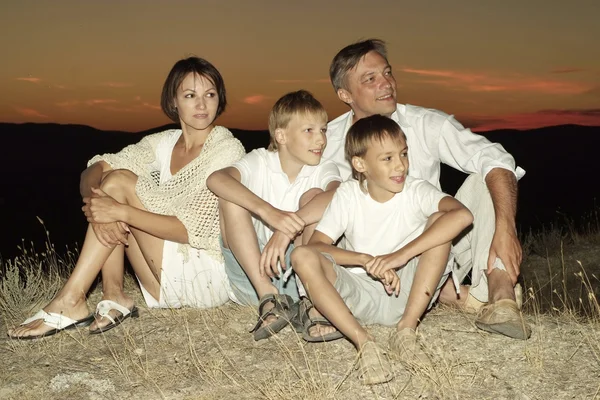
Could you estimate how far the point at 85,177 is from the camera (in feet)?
16.3

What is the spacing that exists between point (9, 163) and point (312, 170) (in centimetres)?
3547

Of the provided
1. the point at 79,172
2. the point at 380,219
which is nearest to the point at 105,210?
the point at 380,219

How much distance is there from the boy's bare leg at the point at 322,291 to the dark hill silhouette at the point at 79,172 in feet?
43.5

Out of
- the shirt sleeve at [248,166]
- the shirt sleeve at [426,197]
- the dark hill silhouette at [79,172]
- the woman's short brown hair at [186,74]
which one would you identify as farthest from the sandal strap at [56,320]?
the dark hill silhouette at [79,172]

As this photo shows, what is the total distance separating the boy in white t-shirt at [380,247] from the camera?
3768 mm

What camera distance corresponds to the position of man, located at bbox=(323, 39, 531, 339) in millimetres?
4219

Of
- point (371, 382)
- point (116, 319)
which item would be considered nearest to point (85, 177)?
point (116, 319)

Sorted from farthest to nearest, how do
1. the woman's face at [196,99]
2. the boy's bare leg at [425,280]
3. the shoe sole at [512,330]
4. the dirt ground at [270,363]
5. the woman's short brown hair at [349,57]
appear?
the woman's short brown hair at [349,57], the woman's face at [196,99], the shoe sole at [512,330], the boy's bare leg at [425,280], the dirt ground at [270,363]

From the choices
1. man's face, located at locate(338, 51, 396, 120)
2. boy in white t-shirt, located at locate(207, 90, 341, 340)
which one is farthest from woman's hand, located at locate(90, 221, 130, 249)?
man's face, located at locate(338, 51, 396, 120)

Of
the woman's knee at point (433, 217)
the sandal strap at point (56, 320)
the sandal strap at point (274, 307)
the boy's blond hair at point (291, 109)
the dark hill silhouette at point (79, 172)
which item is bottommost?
the dark hill silhouette at point (79, 172)

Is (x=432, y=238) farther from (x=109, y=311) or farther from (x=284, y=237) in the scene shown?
(x=109, y=311)

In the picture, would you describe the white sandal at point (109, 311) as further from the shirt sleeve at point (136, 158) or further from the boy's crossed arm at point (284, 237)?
the boy's crossed arm at point (284, 237)

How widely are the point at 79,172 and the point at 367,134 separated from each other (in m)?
34.6

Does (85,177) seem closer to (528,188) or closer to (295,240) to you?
(295,240)
